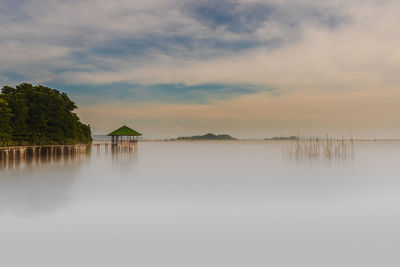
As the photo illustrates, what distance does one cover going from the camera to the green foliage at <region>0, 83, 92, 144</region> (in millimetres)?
27828

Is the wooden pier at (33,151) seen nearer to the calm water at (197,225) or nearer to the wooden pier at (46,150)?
the wooden pier at (46,150)

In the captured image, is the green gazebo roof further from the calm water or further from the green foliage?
the calm water

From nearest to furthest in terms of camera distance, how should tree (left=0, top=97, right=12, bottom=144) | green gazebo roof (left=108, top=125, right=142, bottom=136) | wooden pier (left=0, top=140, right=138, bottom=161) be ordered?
tree (left=0, top=97, right=12, bottom=144)
wooden pier (left=0, top=140, right=138, bottom=161)
green gazebo roof (left=108, top=125, right=142, bottom=136)

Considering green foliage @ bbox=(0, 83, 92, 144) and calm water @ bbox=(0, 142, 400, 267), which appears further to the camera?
green foliage @ bbox=(0, 83, 92, 144)

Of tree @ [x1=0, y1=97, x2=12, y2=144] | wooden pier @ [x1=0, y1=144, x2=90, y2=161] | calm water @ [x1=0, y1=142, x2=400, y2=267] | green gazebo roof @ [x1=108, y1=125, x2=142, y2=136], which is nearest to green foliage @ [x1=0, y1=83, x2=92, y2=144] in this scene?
wooden pier @ [x1=0, y1=144, x2=90, y2=161]

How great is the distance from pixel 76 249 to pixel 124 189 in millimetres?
7322

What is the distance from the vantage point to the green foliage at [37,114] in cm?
2783

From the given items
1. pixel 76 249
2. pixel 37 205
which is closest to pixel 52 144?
pixel 37 205

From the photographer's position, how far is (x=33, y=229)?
23.2 feet

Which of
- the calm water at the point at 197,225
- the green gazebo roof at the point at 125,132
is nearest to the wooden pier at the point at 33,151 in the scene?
the green gazebo roof at the point at 125,132

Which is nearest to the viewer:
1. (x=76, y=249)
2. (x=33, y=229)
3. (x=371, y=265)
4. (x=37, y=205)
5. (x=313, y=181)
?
(x=371, y=265)

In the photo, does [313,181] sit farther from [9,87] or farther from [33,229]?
[9,87]

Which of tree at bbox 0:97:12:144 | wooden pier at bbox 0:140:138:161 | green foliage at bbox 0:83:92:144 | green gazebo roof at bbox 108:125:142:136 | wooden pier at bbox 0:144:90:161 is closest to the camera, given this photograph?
tree at bbox 0:97:12:144

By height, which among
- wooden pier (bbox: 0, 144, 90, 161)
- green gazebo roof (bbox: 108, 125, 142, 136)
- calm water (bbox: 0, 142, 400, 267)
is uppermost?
green gazebo roof (bbox: 108, 125, 142, 136)
